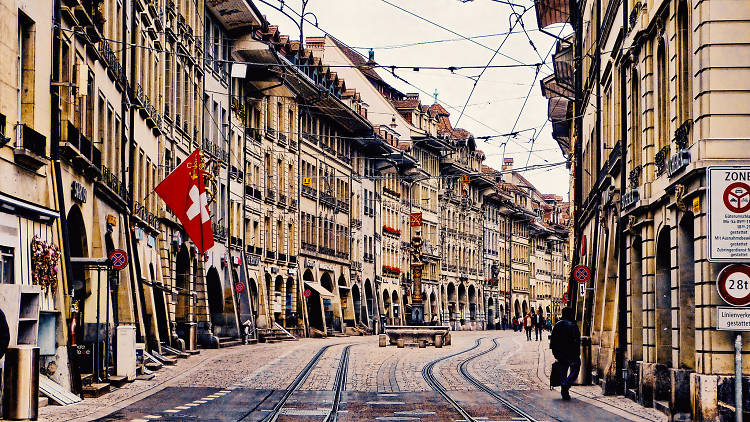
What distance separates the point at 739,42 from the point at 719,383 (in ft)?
14.9

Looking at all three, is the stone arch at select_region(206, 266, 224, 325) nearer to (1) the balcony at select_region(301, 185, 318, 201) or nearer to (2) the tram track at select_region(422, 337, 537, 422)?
(2) the tram track at select_region(422, 337, 537, 422)

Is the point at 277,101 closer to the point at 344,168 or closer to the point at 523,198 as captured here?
the point at 344,168

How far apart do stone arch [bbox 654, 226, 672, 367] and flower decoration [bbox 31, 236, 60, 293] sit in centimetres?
1033

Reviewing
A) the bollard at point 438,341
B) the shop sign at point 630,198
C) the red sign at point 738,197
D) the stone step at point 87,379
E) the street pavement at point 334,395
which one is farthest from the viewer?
the bollard at point 438,341

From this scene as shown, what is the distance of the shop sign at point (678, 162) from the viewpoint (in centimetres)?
1880

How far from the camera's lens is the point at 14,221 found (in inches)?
827

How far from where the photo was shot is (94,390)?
23.2 metres

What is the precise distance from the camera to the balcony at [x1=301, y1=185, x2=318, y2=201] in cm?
7319

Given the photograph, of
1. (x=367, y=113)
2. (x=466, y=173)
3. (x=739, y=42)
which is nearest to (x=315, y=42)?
(x=367, y=113)

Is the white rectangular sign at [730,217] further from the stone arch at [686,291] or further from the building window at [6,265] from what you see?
the building window at [6,265]

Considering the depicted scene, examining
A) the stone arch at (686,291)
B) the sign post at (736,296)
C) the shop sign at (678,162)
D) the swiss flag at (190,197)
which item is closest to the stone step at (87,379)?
the swiss flag at (190,197)

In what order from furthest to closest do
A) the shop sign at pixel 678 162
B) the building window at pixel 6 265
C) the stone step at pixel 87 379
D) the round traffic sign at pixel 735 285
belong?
the stone step at pixel 87 379 < the building window at pixel 6 265 < the shop sign at pixel 678 162 < the round traffic sign at pixel 735 285

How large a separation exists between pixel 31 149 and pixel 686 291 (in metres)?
11.0

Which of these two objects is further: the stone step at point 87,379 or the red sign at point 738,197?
the stone step at point 87,379
